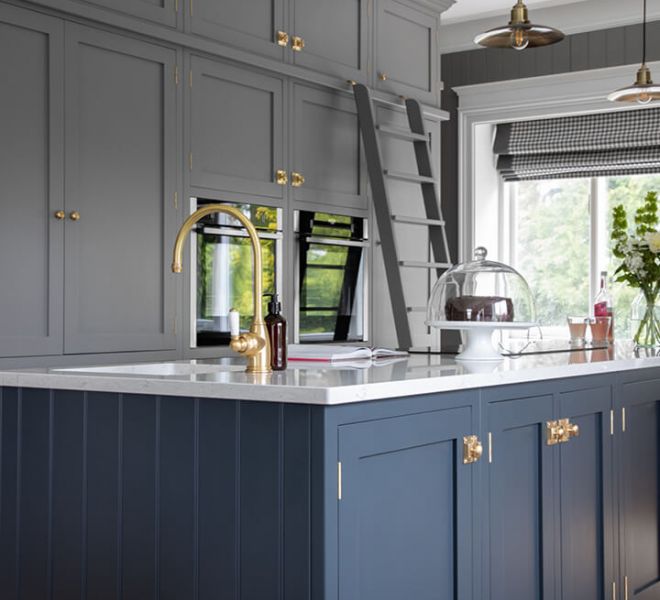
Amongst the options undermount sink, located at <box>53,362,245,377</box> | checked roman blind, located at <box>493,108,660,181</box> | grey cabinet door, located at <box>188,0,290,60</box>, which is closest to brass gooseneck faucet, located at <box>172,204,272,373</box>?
undermount sink, located at <box>53,362,245,377</box>

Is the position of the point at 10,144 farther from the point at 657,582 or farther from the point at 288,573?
the point at 657,582

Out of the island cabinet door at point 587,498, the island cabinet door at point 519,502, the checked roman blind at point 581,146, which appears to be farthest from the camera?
the checked roman blind at point 581,146

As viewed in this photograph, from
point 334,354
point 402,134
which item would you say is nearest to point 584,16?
point 402,134

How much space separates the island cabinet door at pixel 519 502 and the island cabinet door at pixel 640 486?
507 millimetres

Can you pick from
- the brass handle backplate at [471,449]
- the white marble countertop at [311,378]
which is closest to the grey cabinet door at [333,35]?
the white marble countertop at [311,378]

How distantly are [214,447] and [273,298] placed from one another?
1.55 feet

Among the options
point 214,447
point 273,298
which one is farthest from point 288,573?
point 273,298

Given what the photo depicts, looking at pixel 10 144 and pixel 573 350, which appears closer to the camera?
pixel 10 144

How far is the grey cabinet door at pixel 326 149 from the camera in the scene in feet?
13.4

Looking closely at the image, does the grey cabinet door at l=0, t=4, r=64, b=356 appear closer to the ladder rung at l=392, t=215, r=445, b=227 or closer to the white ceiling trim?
the ladder rung at l=392, t=215, r=445, b=227

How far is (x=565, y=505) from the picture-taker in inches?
104

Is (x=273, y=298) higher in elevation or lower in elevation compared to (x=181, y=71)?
lower

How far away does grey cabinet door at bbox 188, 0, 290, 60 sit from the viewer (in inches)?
142

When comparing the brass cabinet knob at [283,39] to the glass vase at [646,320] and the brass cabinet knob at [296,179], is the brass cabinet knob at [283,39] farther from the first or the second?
the glass vase at [646,320]
